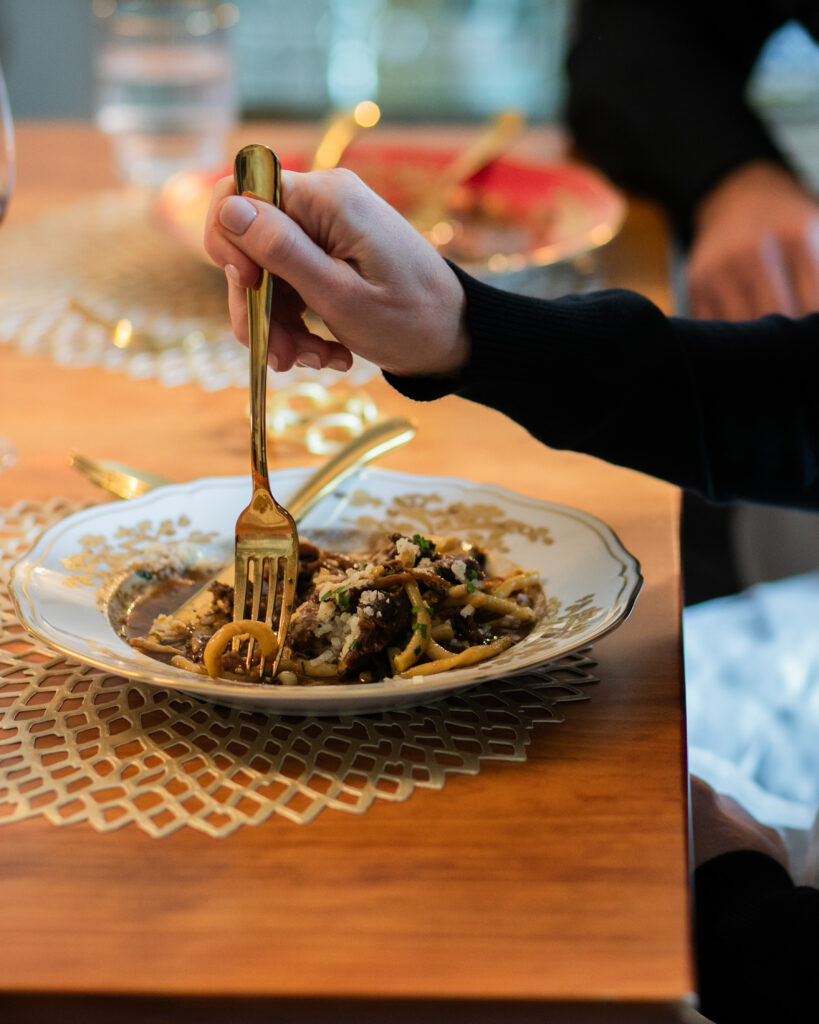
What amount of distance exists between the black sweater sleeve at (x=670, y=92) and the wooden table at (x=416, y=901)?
3.64ft

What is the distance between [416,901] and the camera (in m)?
0.46

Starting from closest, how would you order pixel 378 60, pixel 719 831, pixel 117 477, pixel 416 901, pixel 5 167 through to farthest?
pixel 416 901, pixel 719 831, pixel 117 477, pixel 5 167, pixel 378 60

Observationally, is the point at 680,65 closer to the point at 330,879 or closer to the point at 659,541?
the point at 659,541

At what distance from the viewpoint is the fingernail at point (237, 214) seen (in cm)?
61

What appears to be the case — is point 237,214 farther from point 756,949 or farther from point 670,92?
point 670,92

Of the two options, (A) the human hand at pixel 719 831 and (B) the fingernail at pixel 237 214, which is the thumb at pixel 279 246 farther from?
(A) the human hand at pixel 719 831

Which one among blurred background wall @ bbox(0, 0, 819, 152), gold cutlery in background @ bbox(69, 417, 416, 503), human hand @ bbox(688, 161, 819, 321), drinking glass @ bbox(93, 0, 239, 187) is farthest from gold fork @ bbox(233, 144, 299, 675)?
blurred background wall @ bbox(0, 0, 819, 152)

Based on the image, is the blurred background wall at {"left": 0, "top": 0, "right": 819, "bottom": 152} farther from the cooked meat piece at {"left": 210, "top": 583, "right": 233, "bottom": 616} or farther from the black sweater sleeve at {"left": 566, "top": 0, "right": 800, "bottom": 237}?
the cooked meat piece at {"left": 210, "top": 583, "right": 233, "bottom": 616}

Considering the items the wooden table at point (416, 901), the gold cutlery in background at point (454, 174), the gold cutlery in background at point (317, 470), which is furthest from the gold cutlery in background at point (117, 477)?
the gold cutlery in background at point (454, 174)

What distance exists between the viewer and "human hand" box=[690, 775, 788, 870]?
0.71m

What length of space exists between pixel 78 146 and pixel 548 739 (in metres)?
1.67

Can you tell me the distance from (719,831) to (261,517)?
34cm

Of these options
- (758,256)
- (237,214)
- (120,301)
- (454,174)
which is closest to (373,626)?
(237,214)

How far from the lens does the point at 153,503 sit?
751mm
